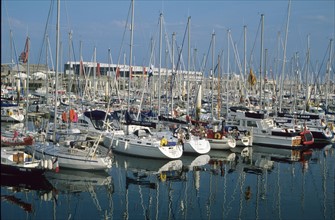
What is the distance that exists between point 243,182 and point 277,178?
7.70 feet

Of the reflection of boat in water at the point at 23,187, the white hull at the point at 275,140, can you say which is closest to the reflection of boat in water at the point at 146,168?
the reflection of boat in water at the point at 23,187

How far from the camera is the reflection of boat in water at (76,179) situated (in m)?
→ 19.0

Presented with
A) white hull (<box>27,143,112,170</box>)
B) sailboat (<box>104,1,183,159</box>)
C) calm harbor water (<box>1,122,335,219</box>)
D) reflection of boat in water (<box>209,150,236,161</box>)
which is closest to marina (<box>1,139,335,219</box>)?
calm harbor water (<box>1,122,335,219</box>)

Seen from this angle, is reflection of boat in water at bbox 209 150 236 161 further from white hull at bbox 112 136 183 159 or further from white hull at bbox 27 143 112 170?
white hull at bbox 27 143 112 170

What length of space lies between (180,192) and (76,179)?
531cm

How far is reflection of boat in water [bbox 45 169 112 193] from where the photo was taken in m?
19.0

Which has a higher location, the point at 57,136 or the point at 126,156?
the point at 57,136

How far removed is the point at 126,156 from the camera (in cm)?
2695

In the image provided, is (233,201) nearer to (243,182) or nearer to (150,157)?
(243,182)

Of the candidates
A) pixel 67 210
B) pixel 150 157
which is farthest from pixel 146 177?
pixel 67 210

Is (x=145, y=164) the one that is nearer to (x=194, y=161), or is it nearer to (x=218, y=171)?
(x=194, y=161)

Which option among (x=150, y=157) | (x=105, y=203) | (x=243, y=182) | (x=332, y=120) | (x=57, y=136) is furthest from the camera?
(x=332, y=120)

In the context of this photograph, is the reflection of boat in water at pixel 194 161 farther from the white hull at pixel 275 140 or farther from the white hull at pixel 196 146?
the white hull at pixel 275 140

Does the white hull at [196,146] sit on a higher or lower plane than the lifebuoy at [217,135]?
lower
